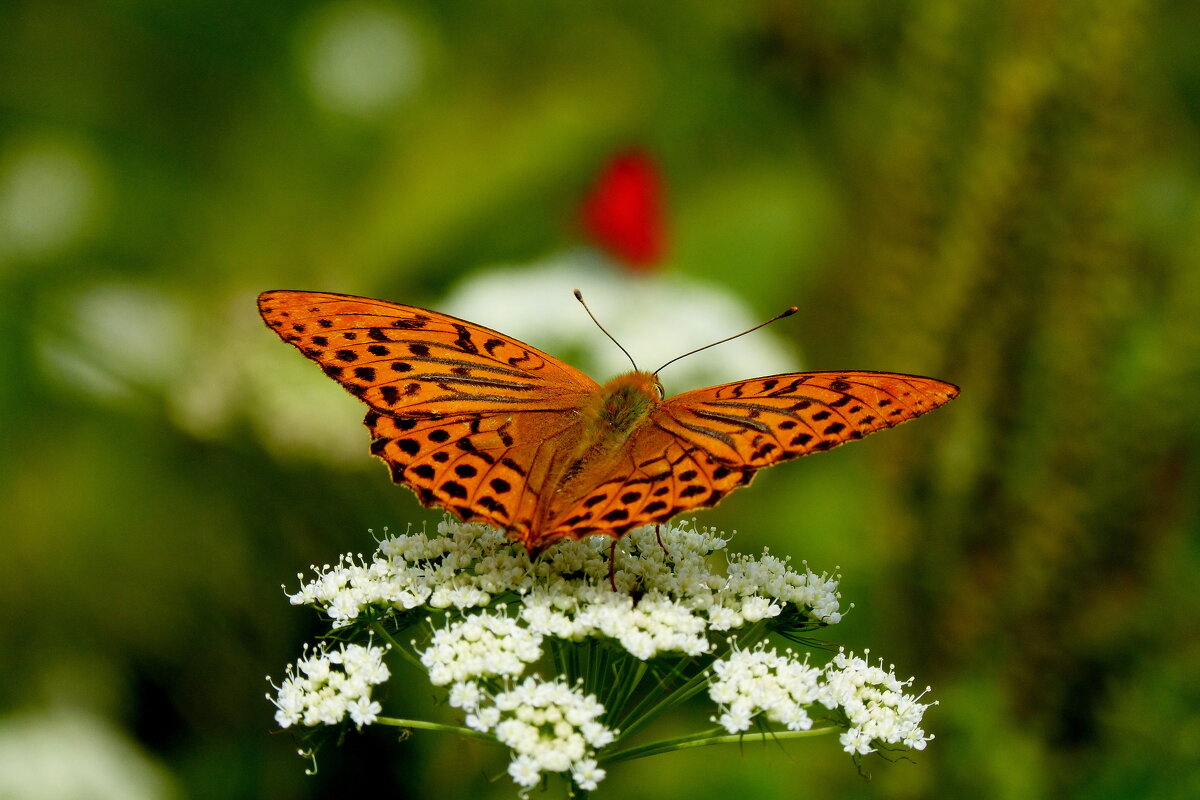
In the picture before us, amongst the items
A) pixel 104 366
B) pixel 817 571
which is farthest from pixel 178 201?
pixel 817 571

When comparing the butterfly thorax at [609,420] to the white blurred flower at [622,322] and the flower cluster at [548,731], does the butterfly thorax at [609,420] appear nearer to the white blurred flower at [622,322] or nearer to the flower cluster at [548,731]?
the flower cluster at [548,731]

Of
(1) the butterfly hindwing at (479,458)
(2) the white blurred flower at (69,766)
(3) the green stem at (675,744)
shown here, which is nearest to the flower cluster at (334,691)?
(1) the butterfly hindwing at (479,458)

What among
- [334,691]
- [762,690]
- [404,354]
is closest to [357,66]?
[404,354]

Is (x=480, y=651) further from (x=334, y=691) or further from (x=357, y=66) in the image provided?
(x=357, y=66)

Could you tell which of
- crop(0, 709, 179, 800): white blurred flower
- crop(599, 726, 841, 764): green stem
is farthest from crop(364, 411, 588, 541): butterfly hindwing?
crop(0, 709, 179, 800): white blurred flower

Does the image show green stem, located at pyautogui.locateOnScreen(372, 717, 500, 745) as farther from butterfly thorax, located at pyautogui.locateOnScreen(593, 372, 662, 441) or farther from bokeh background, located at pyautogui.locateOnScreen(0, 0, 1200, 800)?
bokeh background, located at pyautogui.locateOnScreen(0, 0, 1200, 800)

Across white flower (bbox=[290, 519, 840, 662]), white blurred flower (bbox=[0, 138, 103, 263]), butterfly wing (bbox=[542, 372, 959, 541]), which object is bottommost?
white flower (bbox=[290, 519, 840, 662])
